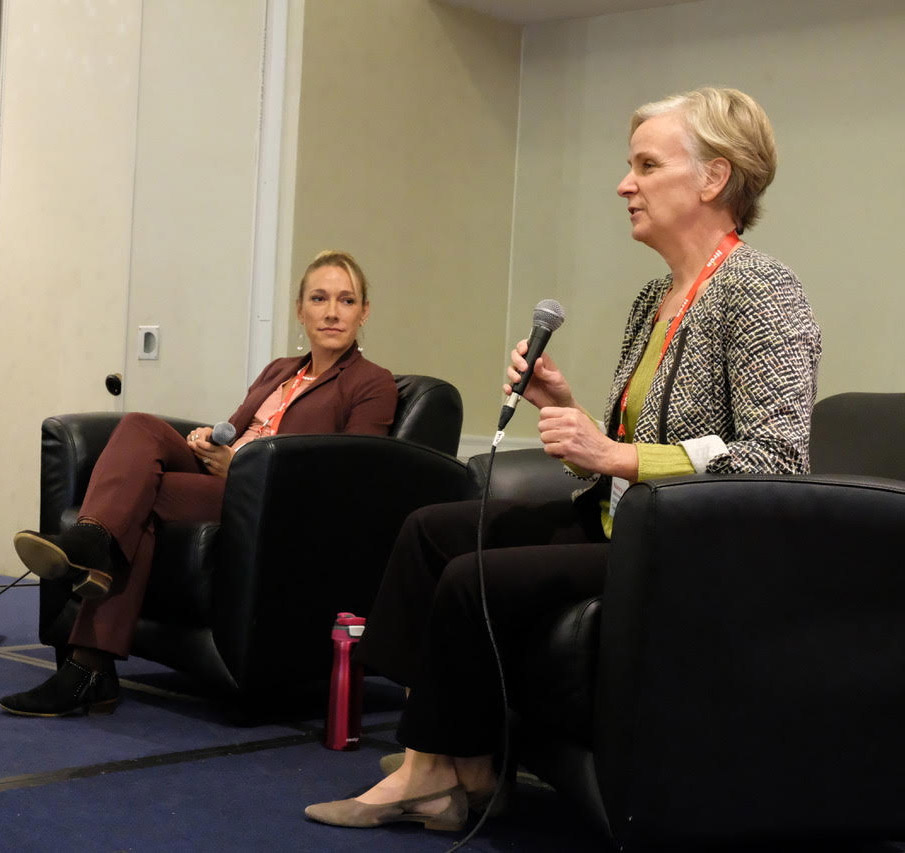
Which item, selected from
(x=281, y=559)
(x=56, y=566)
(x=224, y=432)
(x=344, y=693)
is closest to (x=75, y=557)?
(x=56, y=566)

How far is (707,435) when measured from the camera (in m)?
1.83

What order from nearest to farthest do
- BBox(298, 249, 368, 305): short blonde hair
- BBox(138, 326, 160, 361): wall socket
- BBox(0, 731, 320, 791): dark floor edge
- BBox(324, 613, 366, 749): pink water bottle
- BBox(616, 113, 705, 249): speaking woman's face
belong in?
BBox(616, 113, 705, 249): speaking woman's face
BBox(0, 731, 320, 791): dark floor edge
BBox(324, 613, 366, 749): pink water bottle
BBox(298, 249, 368, 305): short blonde hair
BBox(138, 326, 160, 361): wall socket

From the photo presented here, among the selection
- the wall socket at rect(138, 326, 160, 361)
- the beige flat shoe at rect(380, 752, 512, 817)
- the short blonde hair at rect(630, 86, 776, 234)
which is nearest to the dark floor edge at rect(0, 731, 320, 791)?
the beige flat shoe at rect(380, 752, 512, 817)

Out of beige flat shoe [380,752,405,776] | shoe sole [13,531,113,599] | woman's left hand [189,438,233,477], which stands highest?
woman's left hand [189,438,233,477]

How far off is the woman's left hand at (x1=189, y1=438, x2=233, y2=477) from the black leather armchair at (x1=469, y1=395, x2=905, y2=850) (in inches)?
60.2

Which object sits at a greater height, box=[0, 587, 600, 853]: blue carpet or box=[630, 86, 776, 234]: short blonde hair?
box=[630, 86, 776, 234]: short blonde hair

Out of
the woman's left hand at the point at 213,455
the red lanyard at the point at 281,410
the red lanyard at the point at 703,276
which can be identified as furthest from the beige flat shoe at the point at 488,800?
the red lanyard at the point at 281,410

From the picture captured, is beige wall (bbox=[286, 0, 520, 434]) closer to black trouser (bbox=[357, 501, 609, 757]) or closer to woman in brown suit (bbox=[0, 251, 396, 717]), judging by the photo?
woman in brown suit (bbox=[0, 251, 396, 717])

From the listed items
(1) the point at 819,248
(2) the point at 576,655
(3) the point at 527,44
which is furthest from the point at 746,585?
(3) the point at 527,44

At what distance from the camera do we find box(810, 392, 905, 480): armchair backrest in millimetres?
2414

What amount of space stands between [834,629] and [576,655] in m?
0.36

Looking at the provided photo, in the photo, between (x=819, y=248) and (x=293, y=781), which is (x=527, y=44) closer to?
(x=819, y=248)

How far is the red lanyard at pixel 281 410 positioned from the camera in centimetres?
318

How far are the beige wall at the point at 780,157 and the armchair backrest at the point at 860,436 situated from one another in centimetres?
152
